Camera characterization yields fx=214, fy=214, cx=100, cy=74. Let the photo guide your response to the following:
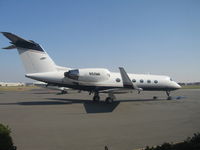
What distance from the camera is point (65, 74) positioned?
723 inches

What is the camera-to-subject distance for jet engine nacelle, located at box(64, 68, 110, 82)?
18344mm

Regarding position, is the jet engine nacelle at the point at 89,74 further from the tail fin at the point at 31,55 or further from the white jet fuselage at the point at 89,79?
the tail fin at the point at 31,55

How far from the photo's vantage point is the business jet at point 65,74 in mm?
17359

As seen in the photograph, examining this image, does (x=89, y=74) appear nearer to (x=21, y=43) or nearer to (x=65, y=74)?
(x=65, y=74)

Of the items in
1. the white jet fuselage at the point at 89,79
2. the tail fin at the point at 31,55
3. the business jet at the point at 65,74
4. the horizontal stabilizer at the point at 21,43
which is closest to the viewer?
the horizontal stabilizer at the point at 21,43

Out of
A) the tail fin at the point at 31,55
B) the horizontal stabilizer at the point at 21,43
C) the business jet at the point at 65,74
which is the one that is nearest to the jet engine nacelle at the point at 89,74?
the business jet at the point at 65,74

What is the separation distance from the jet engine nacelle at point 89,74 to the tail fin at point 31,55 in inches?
79.5

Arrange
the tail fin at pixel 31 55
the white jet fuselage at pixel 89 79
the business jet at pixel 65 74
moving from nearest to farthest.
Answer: the tail fin at pixel 31 55 → the business jet at pixel 65 74 → the white jet fuselage at pixel 89 79

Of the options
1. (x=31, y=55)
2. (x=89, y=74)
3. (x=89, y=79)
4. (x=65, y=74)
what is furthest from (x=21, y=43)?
(x=89, y=79)

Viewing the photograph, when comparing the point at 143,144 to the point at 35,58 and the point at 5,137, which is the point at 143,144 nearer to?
the point at 5,137

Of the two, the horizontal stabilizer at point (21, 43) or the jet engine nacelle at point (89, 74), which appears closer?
the horizontal stabilizer at point (21, 43)

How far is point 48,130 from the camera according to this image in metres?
8.34

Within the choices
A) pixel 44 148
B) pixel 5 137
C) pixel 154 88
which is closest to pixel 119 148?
→ pixel 44 148

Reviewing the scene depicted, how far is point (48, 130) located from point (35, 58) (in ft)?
34.8
